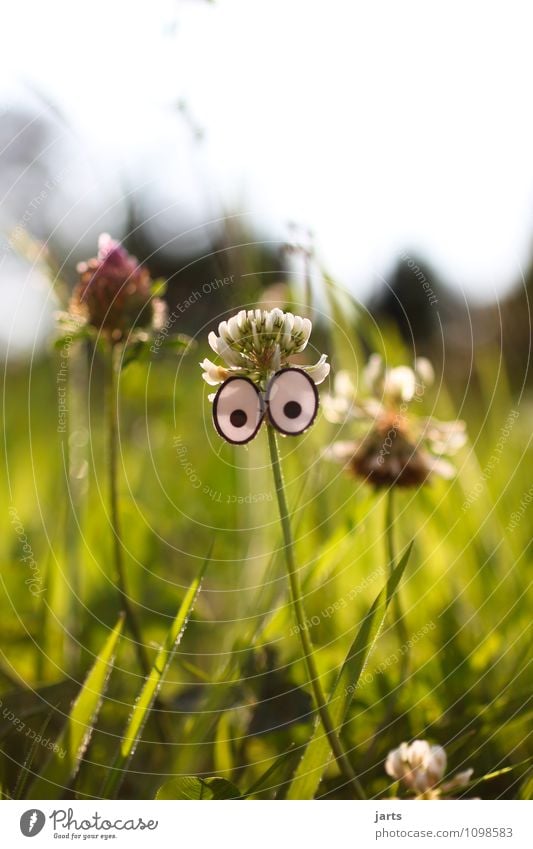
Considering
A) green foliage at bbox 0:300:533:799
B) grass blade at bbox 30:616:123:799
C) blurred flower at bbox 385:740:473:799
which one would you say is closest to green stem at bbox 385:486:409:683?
green foliage at bbox 0:300:533:799

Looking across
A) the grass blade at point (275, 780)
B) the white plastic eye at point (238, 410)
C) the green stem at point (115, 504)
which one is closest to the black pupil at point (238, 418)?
the white plastic eye at point (238, 410)

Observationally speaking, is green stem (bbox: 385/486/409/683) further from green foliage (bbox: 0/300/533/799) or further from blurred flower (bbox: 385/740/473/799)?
blurred flower (bbox: 385/740/473/799)

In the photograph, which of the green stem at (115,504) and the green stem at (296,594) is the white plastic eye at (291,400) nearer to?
the green stem at (296,594)

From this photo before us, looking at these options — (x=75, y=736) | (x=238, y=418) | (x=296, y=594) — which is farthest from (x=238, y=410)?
(x=75, y=736)

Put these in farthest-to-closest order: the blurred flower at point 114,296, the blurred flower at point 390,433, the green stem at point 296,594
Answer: the blurred flower at point 390,433, the blurred flower at point 114,296, the green stem at point 296,594
